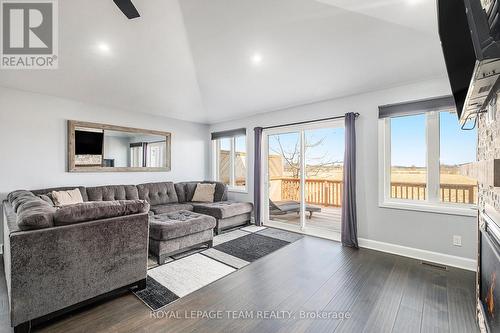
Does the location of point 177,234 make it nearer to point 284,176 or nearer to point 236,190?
point 236,190

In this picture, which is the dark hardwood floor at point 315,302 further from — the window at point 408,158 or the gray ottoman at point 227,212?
the gray ottoman at point 227,212

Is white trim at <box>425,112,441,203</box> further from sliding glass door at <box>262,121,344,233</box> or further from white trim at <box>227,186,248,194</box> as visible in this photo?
white trim at <box>227,186,248,194</box>

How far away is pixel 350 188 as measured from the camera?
3.45 meters

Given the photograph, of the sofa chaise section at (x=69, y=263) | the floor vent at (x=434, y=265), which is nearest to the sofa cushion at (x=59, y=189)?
the sofa chaise section at (x=69, y=263)

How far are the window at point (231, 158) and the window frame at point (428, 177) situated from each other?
8.90 feet

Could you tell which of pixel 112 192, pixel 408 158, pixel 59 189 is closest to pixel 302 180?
pixel 408 158

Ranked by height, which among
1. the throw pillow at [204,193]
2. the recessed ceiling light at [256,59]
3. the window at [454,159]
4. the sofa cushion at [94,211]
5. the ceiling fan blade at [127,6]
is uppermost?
the recessed ceiling light at [256,59]

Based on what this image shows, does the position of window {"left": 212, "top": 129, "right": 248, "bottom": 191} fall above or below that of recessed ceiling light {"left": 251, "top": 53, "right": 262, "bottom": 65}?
below

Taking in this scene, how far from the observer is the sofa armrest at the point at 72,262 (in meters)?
1.57

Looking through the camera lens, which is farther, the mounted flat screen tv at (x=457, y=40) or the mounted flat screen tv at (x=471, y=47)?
the mounted flat screen tv at (x=457, y=40)

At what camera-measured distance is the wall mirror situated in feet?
12.2

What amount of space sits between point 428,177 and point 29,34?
5285mm

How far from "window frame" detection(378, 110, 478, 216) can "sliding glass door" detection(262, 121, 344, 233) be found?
0.66 metres

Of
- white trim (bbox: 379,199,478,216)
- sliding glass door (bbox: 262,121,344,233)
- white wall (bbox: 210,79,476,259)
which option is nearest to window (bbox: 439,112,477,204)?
white trim (bbox: 379,199,478,216)
